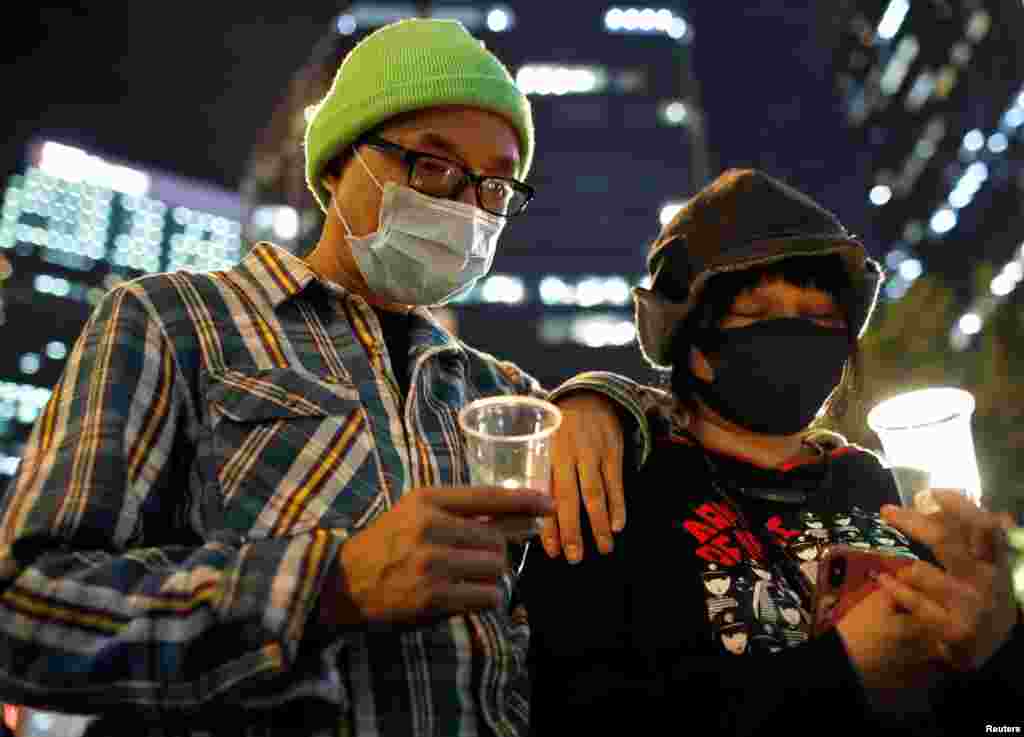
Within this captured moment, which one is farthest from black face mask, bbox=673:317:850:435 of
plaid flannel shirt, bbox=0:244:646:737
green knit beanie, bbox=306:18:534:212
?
green knit beanie, bbox=306:18:534:212

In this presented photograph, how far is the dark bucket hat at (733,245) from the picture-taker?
244 cm

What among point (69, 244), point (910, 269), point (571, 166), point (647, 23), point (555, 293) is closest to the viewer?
point (69, 244)

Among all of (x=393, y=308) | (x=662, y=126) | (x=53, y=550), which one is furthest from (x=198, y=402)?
(x=662, y=126)

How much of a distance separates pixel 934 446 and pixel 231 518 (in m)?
1.84

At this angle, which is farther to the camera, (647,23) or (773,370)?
(647,23)

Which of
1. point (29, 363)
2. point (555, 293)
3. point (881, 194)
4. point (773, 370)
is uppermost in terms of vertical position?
point (881, 194)

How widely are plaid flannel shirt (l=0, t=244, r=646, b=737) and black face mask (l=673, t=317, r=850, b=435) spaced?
0.36m

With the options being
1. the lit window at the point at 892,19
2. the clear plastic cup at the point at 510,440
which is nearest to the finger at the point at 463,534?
the clear plastic cup at the point at 510,440

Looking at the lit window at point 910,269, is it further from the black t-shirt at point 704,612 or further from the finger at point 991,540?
the finger at point 991,540

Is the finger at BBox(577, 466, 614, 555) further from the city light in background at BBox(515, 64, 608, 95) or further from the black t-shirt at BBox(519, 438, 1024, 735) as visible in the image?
the city light in background at BBox(515, 64, 608, 95)

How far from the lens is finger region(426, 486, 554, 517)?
131 cm

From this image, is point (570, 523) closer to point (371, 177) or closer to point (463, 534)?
point (463, 534)

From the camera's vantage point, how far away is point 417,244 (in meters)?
2.38

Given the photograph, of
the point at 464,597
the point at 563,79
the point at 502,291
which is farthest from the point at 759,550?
the point at 563,79
